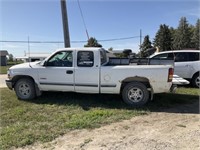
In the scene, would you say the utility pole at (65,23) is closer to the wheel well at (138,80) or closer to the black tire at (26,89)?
the black tire at (26,89)

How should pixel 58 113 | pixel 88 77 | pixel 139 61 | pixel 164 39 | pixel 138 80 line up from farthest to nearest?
pixel 164 39 → pixel 139 61 → pixel 88 77 → pixel 138 80 → pixel 58 113

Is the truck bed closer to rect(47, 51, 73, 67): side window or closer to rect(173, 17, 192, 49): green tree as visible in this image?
rect(47, 51, 73, 67): side window

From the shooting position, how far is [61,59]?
8.48 meters

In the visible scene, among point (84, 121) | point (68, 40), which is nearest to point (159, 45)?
point (68, 40)

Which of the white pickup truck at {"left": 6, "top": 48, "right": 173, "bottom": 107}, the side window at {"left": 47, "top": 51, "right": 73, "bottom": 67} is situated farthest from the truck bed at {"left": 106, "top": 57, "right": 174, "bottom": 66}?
the side window at {"left": 47, "top": 51, "right": 73, "bottom": 67}

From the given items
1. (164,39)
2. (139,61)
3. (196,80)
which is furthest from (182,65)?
(164,39)

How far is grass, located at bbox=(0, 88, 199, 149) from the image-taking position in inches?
218

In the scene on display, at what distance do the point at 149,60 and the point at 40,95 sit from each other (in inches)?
148

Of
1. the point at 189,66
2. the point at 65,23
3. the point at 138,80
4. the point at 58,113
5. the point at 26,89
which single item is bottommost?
the point at 58,113

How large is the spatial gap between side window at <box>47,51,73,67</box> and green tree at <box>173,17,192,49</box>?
61.7 meters

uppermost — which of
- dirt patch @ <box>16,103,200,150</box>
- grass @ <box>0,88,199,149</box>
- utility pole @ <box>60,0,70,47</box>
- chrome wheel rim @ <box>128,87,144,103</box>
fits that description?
utility pole @ <box>60,0,70,47</box>

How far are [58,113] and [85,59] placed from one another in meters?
1.95

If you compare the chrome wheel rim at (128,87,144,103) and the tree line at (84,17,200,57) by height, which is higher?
the tree line at (84,17,200,57)

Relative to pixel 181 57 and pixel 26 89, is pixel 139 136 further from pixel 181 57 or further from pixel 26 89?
pixel 181 57
